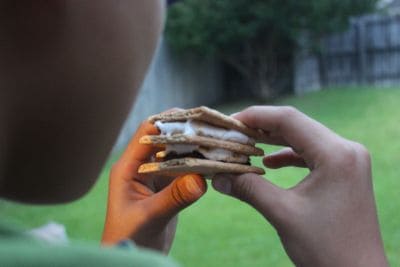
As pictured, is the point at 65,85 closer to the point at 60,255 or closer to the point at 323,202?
the point at 60,255

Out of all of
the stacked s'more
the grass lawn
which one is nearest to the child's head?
the stacked s'more

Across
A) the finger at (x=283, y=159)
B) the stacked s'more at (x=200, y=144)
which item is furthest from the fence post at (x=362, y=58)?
the stacked s'more at (x=200, y=144)

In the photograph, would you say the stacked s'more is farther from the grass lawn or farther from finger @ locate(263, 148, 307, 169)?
the grass lawn

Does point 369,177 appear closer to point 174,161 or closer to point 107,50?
point 174,161

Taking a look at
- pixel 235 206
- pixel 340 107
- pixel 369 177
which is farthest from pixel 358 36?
pixel 369 177

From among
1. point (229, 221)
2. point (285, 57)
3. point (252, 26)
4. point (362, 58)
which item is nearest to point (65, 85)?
point (229, 221)

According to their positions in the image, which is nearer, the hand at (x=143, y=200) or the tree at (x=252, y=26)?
the hand at (x=143, y=200)

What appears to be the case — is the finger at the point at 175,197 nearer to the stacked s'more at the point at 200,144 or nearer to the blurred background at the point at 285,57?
the stacked s'more at the point at 200,144
